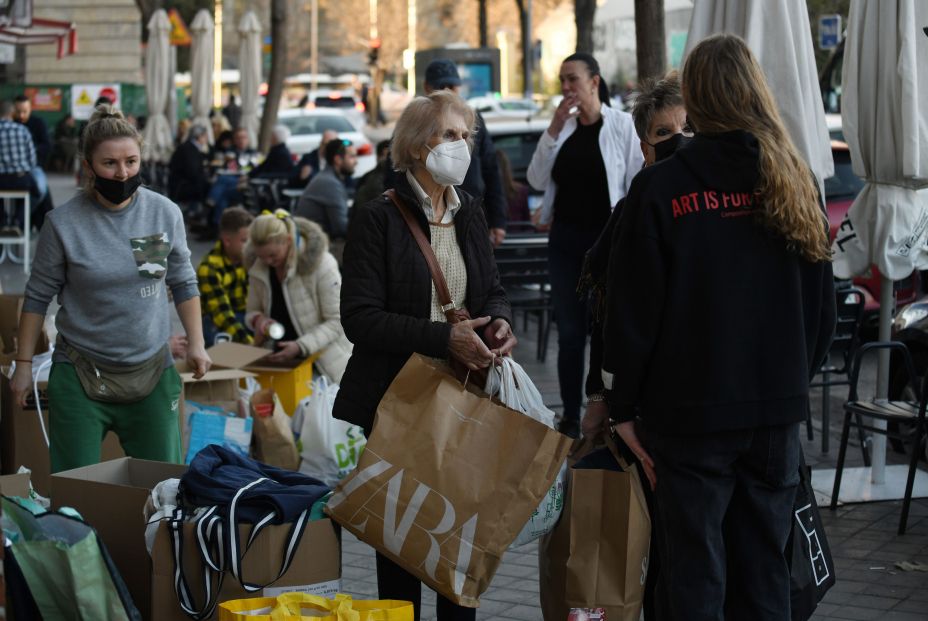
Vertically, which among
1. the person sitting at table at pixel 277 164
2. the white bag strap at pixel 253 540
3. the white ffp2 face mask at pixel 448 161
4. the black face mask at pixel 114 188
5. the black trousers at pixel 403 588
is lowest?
the black trousers at pixel 403 588

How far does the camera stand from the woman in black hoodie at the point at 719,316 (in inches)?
135

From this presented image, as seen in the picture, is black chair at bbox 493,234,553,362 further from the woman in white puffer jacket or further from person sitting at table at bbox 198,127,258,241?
person sitting at table at bbox 198,127,258,241

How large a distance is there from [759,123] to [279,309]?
15.1 feet

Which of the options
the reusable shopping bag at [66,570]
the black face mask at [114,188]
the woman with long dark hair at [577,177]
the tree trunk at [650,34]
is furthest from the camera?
the tree trunk at [650,34]

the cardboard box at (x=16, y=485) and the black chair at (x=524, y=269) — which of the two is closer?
the cardboard box at (x=16, y=485)

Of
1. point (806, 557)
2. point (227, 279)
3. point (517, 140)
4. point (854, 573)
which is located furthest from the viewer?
point (517, 140)

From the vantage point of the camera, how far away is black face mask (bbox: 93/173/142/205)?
4.64m

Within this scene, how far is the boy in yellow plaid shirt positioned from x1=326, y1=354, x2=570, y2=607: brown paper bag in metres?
4.46

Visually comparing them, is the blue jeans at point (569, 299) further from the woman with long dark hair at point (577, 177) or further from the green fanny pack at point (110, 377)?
the green fanny pack at point (110, 377)

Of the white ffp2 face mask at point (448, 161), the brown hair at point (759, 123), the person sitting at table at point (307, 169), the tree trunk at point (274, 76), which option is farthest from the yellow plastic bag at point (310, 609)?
the tree trunk at point (274, 76)

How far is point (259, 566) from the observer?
12.9ft

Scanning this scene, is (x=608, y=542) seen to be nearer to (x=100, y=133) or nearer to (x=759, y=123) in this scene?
(x=759, y=123)

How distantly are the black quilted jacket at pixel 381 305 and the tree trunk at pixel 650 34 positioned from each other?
218 inches

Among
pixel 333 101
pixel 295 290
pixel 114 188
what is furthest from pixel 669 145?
pixel 333 101
